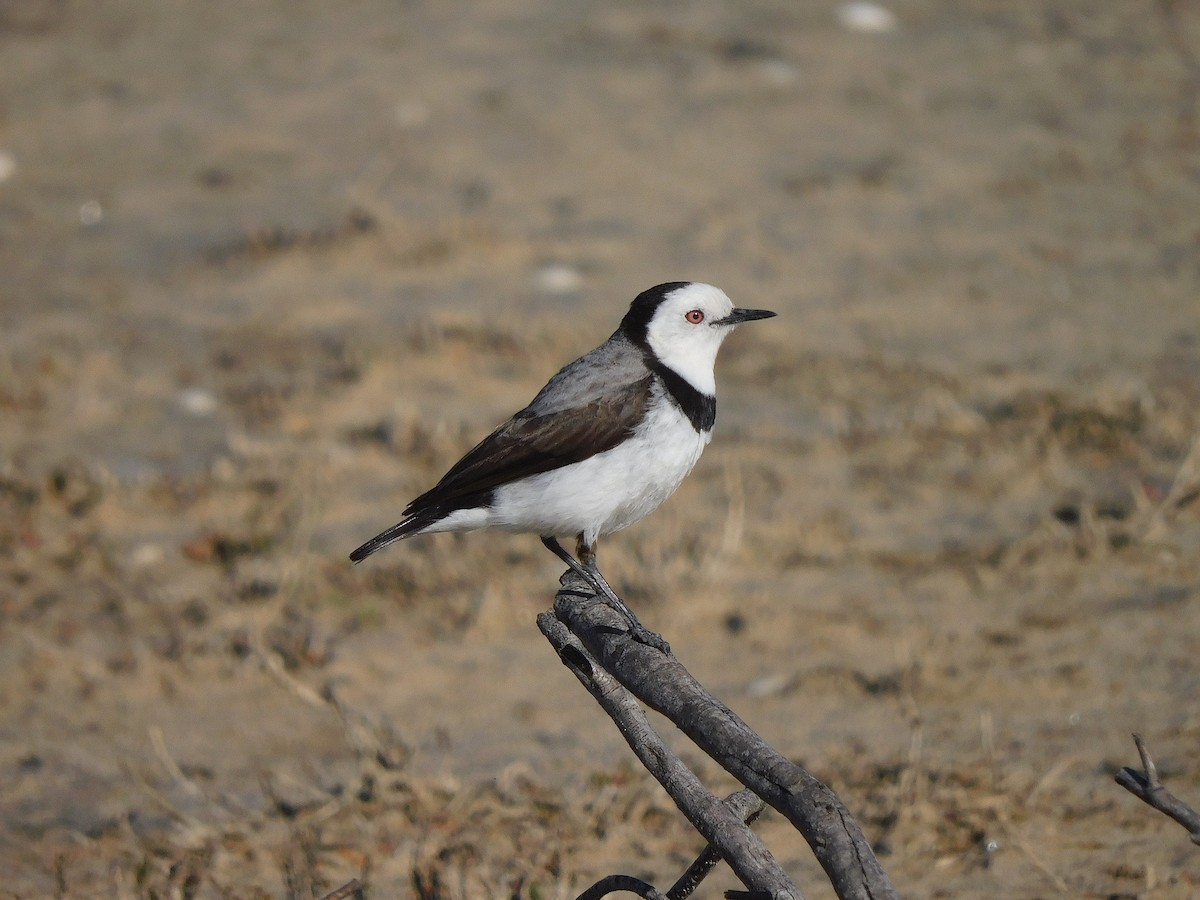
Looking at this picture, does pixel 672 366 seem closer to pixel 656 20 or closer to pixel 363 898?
pixel 363 898

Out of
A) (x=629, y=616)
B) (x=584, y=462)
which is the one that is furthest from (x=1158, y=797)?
(x=584, y=462)

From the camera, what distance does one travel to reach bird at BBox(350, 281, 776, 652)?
444 centimetres

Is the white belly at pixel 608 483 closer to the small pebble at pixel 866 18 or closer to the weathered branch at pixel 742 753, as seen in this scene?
the weathered branch at pixel 742 753

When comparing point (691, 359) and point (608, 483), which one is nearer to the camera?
point (608, 483)

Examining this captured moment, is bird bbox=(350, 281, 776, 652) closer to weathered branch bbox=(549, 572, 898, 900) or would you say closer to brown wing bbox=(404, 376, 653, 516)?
brown wing bbox=(404, 376, 653, 516)

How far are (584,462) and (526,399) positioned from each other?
10.8 feet

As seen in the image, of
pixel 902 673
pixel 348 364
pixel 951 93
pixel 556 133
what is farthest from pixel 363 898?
pixel 951 93

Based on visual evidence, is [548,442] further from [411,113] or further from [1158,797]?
[411,113]

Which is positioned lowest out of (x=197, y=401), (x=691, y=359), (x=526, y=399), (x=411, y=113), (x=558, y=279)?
(x=197, y=401)

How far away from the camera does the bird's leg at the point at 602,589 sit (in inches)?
152

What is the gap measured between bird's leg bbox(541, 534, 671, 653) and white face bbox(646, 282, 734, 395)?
0.65 metres

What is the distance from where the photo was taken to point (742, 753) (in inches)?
117

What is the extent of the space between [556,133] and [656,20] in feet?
6.23

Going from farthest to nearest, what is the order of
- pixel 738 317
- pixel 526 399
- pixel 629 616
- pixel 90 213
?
1. pixel 90 213
2. pixel 526 399
3. pixel 738 317
4. pixel 629 616
